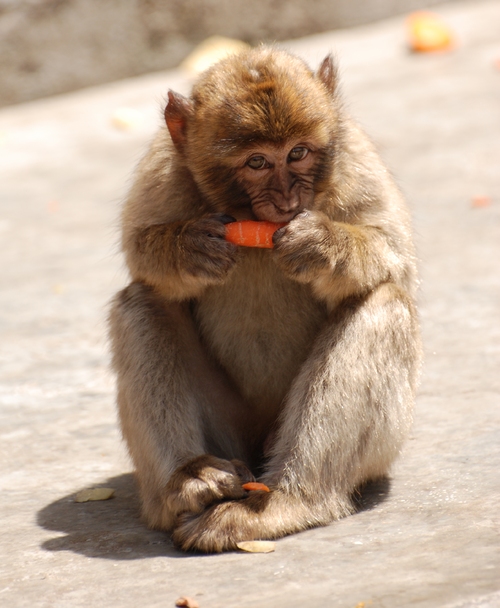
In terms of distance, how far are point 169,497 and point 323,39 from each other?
9.25 m

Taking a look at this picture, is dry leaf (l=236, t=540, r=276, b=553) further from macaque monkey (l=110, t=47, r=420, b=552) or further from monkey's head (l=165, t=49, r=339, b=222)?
monkey's head (l=165, t=49, r=339, b=222)

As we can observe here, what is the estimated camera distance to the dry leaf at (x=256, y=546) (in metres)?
3.46

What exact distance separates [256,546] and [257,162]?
137cm

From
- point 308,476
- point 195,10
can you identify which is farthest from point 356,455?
point 195,10

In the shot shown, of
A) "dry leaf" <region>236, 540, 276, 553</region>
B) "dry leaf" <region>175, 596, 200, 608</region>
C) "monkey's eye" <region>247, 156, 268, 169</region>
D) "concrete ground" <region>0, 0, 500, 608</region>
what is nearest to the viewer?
"dry leaf" <region>175, 596, 200, 608</region>

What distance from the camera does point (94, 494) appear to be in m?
4.26

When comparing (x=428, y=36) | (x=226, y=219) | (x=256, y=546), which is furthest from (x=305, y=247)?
(x=428, y=36)

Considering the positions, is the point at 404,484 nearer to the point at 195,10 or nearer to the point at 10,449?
the point at 10,449

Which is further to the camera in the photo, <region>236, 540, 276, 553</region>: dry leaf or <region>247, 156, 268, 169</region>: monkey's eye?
<region>247, 156, 268, 169</region>: monkey's eye

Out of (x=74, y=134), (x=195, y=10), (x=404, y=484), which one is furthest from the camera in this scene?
Answer: (x=195, y=10)

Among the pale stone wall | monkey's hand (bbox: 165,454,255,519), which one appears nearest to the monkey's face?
monkey's hand (bbox: 165,454,255,519)

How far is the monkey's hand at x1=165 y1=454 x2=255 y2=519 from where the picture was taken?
3611 millimetres

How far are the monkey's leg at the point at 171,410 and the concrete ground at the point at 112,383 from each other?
0.74 feet

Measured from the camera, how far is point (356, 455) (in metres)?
3.76
